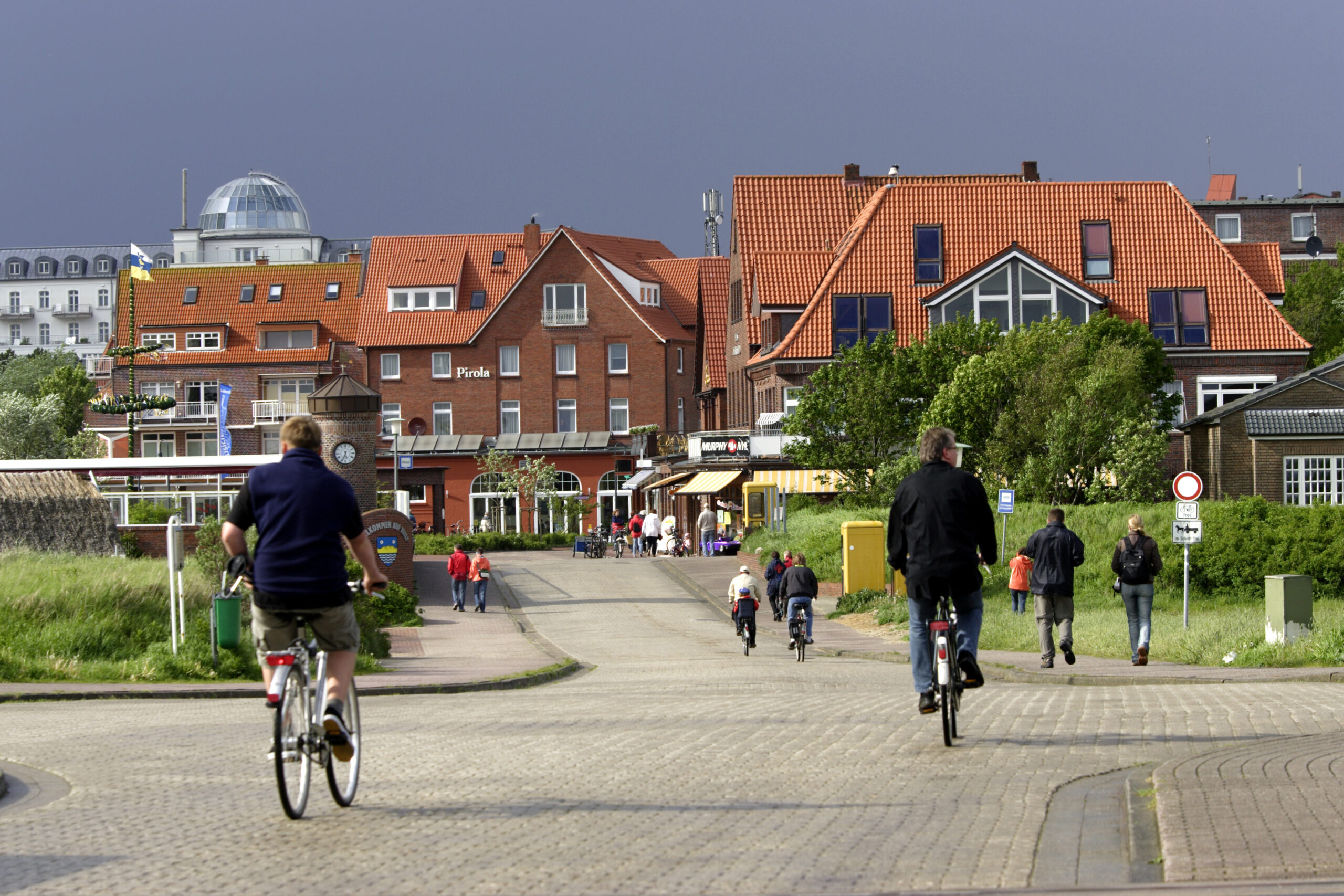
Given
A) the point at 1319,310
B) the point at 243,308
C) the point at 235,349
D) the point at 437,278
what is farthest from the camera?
the point at 243,308

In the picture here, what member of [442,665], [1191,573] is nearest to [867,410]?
[1191,573]

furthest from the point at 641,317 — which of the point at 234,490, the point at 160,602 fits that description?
the point at 160,602

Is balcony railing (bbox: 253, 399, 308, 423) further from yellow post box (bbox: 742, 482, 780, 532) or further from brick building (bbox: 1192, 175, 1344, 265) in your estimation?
brick building (bbox: 1192, 175, 1344, 265)

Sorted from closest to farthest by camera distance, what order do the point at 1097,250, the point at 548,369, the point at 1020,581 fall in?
the point at 1020,581
the point at 1097,250
the point at 548,369

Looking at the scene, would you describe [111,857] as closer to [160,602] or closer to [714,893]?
[714,893]

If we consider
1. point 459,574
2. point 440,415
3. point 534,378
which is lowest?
point 459,574

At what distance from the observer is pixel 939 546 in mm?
9828

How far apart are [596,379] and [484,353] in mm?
5419

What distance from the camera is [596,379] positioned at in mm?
79875

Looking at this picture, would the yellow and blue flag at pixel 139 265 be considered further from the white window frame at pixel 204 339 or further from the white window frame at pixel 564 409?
the white window frame at pixel 204 339

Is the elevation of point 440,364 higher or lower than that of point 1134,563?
higher

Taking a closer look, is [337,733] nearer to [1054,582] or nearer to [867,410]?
[1054,582]

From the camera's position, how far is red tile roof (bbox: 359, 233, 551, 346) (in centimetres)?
8069

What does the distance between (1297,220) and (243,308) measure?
55290mm
